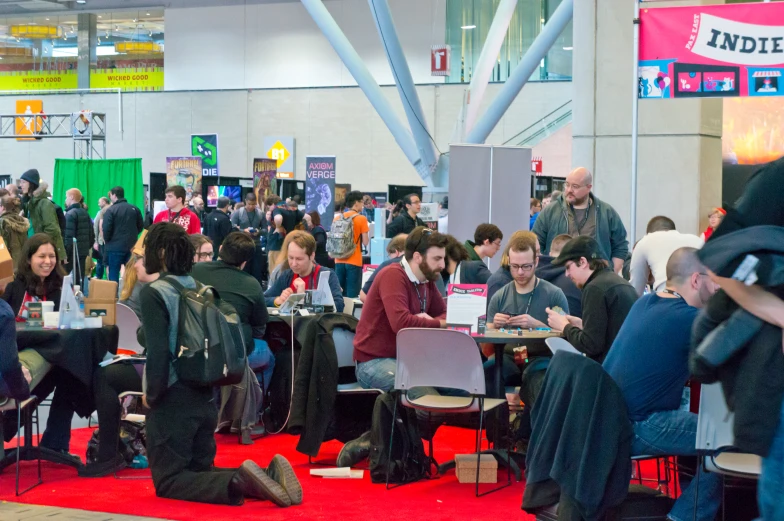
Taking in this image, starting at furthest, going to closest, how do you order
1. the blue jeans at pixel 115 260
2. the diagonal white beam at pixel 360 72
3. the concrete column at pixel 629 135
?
1. the diagonal white beam at pixel 360 72
2. the blue jeans at pixel 115 260
3. the concrete column at pixel 629 135

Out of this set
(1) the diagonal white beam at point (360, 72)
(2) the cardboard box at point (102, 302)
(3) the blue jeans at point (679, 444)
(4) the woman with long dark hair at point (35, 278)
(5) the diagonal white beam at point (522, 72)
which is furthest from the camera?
(5) the diagonal white beam at point (522, 72)

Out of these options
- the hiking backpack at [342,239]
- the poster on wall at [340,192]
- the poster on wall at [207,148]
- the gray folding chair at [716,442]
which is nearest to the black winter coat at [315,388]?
the gray folding chair at [716,442]

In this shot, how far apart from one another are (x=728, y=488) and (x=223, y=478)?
2.25 m

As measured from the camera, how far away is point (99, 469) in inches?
213

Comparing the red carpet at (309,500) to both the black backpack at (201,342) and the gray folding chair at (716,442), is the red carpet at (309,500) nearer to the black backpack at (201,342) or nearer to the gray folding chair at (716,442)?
the black backpack at (201,342)

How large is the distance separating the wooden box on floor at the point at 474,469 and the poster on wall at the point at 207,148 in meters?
18.0

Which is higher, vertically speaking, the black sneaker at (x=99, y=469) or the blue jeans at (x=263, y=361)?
the blue jeans at (x=263, y=361)

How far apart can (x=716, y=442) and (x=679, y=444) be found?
0.18 meters

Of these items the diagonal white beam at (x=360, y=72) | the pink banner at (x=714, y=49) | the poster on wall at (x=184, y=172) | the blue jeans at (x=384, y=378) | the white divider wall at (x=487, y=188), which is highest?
the diagonal white beam at (x=360, y=72)

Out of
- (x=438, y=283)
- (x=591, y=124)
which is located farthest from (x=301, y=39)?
(x=438, y=283)

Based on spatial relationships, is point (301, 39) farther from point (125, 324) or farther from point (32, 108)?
point (125, 324)

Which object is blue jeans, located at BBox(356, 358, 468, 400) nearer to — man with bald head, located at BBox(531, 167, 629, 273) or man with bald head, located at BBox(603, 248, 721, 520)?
man with bald head, located at BBox(603, 248, 721, 520)

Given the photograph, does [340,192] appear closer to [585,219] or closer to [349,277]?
[349,277]

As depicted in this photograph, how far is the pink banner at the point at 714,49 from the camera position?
7082 millimetres
